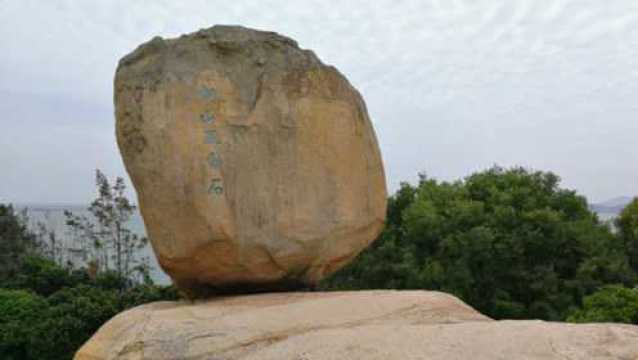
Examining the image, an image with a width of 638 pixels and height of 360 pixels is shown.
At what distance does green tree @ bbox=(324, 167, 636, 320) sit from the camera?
11.7 m

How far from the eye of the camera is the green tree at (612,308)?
362 inches

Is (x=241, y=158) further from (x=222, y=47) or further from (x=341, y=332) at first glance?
(x=341, y=332)

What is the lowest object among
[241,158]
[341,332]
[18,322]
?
[18,322]

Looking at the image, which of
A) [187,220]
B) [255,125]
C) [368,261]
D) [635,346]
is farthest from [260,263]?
[368,261]

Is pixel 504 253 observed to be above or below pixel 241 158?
below

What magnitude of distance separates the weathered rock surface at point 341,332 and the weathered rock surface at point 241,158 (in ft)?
1.18

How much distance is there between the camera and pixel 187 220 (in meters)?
4.71

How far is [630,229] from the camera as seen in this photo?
14.9 meters

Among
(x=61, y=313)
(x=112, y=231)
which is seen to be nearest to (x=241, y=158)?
(x=61, y=313)

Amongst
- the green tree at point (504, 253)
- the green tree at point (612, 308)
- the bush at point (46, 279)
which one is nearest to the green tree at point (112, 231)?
the bush at point (46, 279)

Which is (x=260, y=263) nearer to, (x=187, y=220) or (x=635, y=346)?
(x=187, y=220)

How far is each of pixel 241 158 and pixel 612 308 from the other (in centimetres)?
653

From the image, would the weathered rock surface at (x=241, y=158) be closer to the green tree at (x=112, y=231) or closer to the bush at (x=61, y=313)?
the bush at (x=61, y=313)

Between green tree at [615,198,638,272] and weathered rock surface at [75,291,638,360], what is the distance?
429 inches
